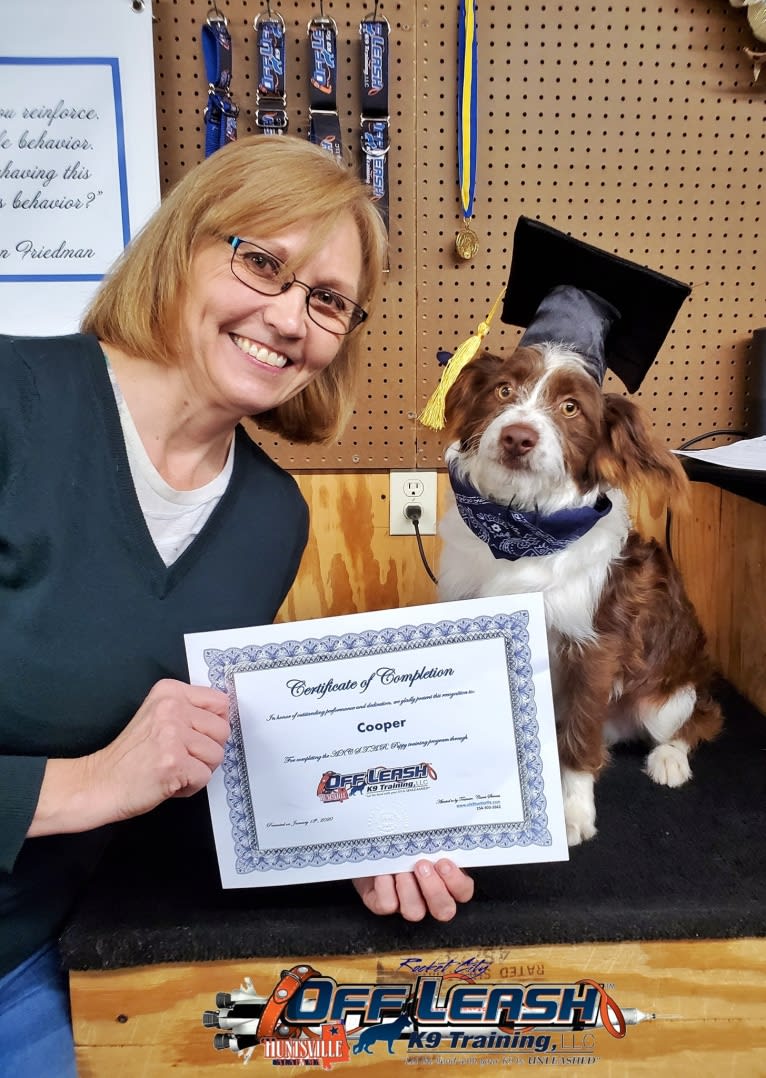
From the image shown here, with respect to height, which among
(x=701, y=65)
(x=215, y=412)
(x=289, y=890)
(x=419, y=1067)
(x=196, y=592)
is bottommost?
(x=419, y=1067)

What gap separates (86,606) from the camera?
A: 812 millimetres

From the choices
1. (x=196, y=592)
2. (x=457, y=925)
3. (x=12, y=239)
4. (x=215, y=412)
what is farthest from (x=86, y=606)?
(x=12, y=239)

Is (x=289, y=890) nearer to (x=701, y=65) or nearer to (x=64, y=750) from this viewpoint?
(x=64, y=750)

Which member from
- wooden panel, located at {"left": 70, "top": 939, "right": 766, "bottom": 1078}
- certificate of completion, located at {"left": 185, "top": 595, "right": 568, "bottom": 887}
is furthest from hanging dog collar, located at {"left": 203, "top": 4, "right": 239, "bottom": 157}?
wooden panel, located at {"left": 70, "top": 939, "right": 766, "bottom": 1078}

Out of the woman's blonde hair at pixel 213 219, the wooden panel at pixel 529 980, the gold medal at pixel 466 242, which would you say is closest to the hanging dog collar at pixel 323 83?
the gold medal at pixel 466 242

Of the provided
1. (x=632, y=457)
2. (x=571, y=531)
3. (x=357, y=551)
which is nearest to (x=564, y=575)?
(x=571, y=531)

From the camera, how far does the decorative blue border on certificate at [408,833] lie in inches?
30.9

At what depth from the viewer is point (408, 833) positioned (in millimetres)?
810

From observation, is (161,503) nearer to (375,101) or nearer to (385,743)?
(385,743)

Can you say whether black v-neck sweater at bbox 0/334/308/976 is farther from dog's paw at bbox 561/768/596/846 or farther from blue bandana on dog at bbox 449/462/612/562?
dog's paw at bbox 561/768/596/846

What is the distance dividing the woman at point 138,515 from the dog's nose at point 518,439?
257mm

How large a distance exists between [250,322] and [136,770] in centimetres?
51

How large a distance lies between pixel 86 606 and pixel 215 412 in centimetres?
29

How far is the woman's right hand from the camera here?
2.37 ft
